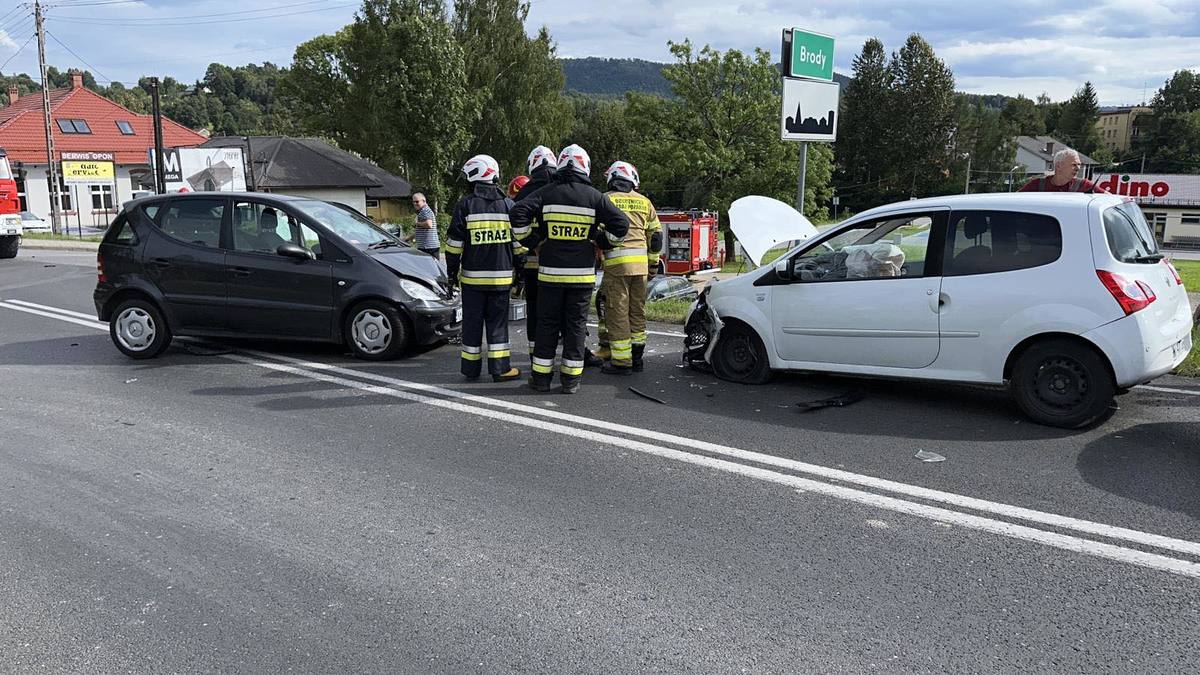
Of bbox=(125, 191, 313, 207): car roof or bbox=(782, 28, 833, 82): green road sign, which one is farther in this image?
bbox=(782, 28, 833, 82): green road sign

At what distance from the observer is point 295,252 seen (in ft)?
26.5

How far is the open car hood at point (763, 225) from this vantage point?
776 centimetres

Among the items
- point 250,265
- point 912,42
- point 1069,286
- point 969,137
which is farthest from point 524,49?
point 969,137

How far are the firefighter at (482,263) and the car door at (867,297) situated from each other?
7.61 ft

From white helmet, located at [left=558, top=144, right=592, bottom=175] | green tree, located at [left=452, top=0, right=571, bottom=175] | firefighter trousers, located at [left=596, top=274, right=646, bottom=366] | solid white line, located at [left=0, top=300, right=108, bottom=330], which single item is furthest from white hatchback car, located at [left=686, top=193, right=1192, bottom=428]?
green tree, located at [left=452, top=0, right=571, bottom=175]

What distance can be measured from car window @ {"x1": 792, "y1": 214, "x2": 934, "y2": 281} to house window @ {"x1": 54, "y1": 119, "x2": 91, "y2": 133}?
60.3 metres

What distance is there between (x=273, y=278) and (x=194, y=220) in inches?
43.5

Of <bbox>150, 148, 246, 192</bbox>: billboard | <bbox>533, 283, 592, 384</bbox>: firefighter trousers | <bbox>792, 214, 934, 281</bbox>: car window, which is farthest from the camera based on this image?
<bbox>150, 148, 246, 192</bbox>: billboard

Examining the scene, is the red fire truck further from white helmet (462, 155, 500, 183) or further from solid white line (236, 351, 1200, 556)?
solid white line (236, 351, 1200, 556)

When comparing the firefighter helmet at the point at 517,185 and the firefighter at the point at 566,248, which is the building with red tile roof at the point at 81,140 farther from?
the firefighter at the point at 566,248

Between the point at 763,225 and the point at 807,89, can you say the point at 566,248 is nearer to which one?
the point at 763,225

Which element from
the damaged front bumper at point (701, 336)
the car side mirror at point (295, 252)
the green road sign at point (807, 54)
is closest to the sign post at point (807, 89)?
the green road sign at point (807, 54)

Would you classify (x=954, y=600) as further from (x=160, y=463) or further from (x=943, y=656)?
(x=160, y=463)

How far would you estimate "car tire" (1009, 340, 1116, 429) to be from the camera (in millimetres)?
5629
